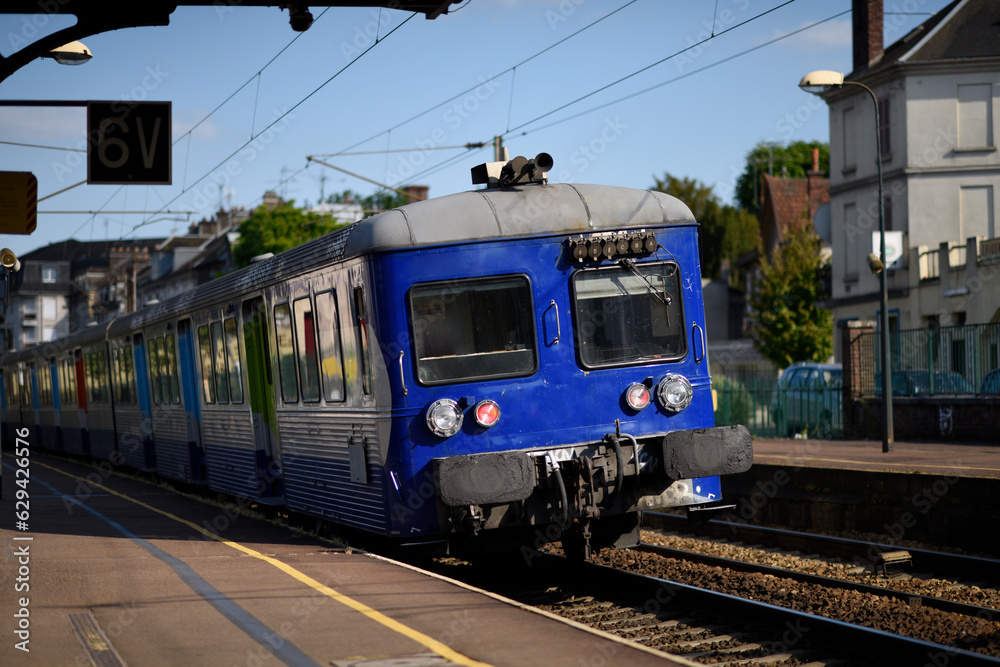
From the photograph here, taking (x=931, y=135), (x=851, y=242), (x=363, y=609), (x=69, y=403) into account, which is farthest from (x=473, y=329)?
(x=851, y=242)

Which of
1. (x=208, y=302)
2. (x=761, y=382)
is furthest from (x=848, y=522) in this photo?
(x=761, y=382)

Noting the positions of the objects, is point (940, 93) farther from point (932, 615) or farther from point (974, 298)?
point (932, 615)

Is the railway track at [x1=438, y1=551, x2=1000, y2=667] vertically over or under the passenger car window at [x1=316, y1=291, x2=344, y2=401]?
under

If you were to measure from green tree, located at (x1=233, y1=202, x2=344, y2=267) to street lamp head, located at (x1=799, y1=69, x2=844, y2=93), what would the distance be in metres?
47.6

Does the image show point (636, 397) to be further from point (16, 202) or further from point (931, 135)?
point (931, 135)

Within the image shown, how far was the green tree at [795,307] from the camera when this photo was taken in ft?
170

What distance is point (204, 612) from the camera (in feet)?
27.0

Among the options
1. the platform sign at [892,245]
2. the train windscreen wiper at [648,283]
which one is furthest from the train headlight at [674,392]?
the platform sign at [892,245]

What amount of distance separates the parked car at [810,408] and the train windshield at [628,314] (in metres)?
19.3

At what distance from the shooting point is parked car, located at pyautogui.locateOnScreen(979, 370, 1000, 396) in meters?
23.7

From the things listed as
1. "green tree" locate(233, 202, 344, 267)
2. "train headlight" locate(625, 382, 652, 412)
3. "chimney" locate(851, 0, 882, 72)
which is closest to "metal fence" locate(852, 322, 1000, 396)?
"train headlight" locate(625, 382, 652, 412)

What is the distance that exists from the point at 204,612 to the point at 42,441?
1212 inches

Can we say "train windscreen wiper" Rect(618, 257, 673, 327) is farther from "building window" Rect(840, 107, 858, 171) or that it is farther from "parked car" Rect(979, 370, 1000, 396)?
"building window" Rect(840, 107, 858, 171)

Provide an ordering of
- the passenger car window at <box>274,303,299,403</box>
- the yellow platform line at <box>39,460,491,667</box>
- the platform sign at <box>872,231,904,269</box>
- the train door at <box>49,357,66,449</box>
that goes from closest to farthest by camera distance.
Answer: the yellow platform line at <box>39,460,491,667</box> < the passenger car window at <box>274,303,299,403</box> < the train door at <box>49,357,66,449</box> < the platform sign at <box>872,231,904,269</box>
